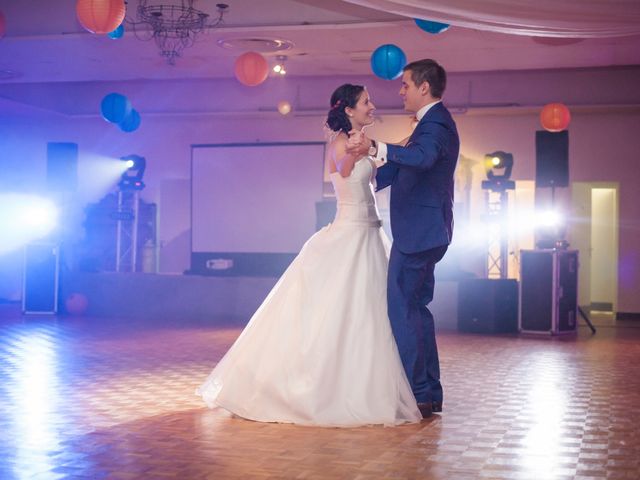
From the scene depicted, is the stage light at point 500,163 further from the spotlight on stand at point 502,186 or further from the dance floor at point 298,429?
the dance floor at point 298,429

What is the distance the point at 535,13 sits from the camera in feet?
17.7

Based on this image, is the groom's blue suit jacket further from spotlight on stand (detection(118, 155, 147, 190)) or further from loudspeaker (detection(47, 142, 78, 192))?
loudspeaker (detection(47, 142, 78, 192))

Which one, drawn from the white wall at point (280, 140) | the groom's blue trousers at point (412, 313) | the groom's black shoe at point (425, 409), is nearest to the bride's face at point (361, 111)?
the groom's blue trousers at point (412, 313)

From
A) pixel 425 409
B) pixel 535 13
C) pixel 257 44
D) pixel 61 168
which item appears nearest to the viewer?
pixel 425 409

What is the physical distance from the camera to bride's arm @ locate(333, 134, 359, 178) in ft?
13.0

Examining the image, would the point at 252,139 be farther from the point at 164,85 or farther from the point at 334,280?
the point at 334,280

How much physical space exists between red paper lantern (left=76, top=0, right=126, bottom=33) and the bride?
97.8 inches

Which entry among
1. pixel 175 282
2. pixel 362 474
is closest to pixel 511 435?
pixel 362 474

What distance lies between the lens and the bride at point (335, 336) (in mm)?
3680

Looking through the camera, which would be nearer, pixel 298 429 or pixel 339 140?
pixel 298 429

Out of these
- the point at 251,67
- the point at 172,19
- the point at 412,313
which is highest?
the point at 172,19

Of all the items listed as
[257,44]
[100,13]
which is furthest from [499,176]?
[100,13]

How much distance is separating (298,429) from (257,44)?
20.0 feet

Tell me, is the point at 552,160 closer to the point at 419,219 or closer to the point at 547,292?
the point at 547,292
